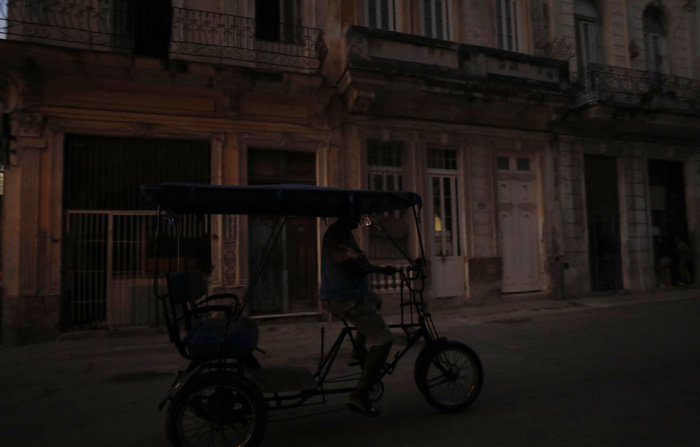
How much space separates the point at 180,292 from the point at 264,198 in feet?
3.61

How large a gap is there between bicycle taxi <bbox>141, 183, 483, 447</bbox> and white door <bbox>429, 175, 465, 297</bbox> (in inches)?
245

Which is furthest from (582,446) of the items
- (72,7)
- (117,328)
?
(72,7)

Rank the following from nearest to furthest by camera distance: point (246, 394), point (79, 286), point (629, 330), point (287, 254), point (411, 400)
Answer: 1. point (246, 394)
2. point (411, 400)
3. point (629, 330)
4. point (79, 286)
5. point (287, 254)

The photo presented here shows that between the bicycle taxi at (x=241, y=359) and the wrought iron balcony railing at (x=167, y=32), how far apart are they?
5500 mm

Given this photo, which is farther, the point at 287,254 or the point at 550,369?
the point at 287,254

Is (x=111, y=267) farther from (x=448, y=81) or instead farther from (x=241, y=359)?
(x=448, y=81)

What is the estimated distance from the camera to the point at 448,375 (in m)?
3.64

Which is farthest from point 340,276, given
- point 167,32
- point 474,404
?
point 167,32

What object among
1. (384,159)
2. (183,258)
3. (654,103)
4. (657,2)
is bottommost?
(183,258)

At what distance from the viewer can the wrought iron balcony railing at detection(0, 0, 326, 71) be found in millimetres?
7750

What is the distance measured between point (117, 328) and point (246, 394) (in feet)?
20.0

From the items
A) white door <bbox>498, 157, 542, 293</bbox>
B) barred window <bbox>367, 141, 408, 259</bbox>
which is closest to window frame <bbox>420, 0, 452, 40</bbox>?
barred window <bbox>367, 141, 408, 259</bbox>

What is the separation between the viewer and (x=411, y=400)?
400 centimetres

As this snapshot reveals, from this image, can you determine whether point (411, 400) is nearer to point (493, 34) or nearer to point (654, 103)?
point (493, 34)
